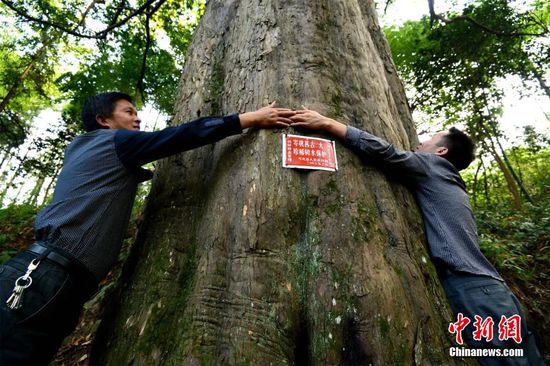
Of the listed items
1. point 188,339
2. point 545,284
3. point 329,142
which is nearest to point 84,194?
point 188,339

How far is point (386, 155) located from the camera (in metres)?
2.06

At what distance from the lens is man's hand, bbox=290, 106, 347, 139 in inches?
79.1

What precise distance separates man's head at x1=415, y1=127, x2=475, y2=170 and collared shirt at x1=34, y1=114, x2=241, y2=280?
182 cm

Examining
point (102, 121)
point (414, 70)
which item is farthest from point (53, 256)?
point (414, 70)

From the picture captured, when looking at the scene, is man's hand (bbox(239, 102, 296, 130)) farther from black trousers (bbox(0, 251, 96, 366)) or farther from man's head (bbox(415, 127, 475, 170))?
man's head (bbox(415, 127, 475, 170))

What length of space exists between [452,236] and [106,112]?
2.64 meters

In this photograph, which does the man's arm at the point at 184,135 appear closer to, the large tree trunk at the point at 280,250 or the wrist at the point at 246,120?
the wrist at the point at 246,120

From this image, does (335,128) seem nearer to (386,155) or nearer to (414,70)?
(386,155)

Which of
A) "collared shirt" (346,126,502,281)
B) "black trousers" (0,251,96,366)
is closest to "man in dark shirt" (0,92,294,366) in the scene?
"black trousers" (0,251,96,366)

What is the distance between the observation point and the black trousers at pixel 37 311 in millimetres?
1478

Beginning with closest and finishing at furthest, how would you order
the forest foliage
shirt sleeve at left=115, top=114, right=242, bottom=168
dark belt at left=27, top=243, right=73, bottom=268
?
1. dark belt at left=27, top=243, right=73, bottom=268
2. shirt sleeve at left=115, top=114, right=242, bottom=168
3. the forest foliage

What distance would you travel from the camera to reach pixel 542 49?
818 centimetres

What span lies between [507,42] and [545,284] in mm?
7010

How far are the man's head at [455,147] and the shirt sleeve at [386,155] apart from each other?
0.59 meters
